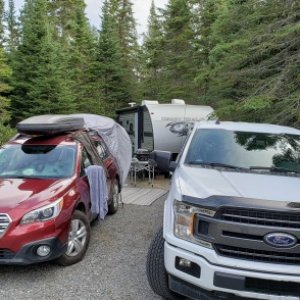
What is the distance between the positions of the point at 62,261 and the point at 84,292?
807 mm

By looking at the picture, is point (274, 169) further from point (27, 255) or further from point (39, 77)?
point (39, 77)

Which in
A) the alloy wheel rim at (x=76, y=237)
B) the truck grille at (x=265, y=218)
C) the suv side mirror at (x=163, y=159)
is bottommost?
the alloy wheel rim at (x=76, y=237)

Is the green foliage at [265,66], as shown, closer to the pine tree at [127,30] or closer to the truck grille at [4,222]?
the truck grille at [4,222]

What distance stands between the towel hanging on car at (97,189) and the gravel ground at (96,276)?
1.67 ft

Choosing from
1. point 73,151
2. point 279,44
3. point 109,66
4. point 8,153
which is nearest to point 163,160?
point 73,151

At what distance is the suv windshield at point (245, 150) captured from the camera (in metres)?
4.62

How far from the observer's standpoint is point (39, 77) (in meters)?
23.2

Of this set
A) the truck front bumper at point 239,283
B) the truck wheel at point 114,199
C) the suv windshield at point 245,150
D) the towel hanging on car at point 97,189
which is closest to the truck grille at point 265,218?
the truck front bumper at point 239,283

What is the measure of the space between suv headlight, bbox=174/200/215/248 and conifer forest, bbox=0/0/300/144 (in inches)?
210

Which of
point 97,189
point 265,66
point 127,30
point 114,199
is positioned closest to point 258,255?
point 97,189

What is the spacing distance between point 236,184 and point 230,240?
0.64 m

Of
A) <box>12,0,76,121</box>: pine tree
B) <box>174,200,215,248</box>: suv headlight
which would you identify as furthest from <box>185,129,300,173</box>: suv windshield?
<box>12,0,76,121</box>: pine tree

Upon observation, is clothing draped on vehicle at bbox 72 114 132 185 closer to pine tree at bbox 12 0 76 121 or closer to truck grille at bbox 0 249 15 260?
truck grille at bbox 0 249 15 260

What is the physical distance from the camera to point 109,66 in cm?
2867
